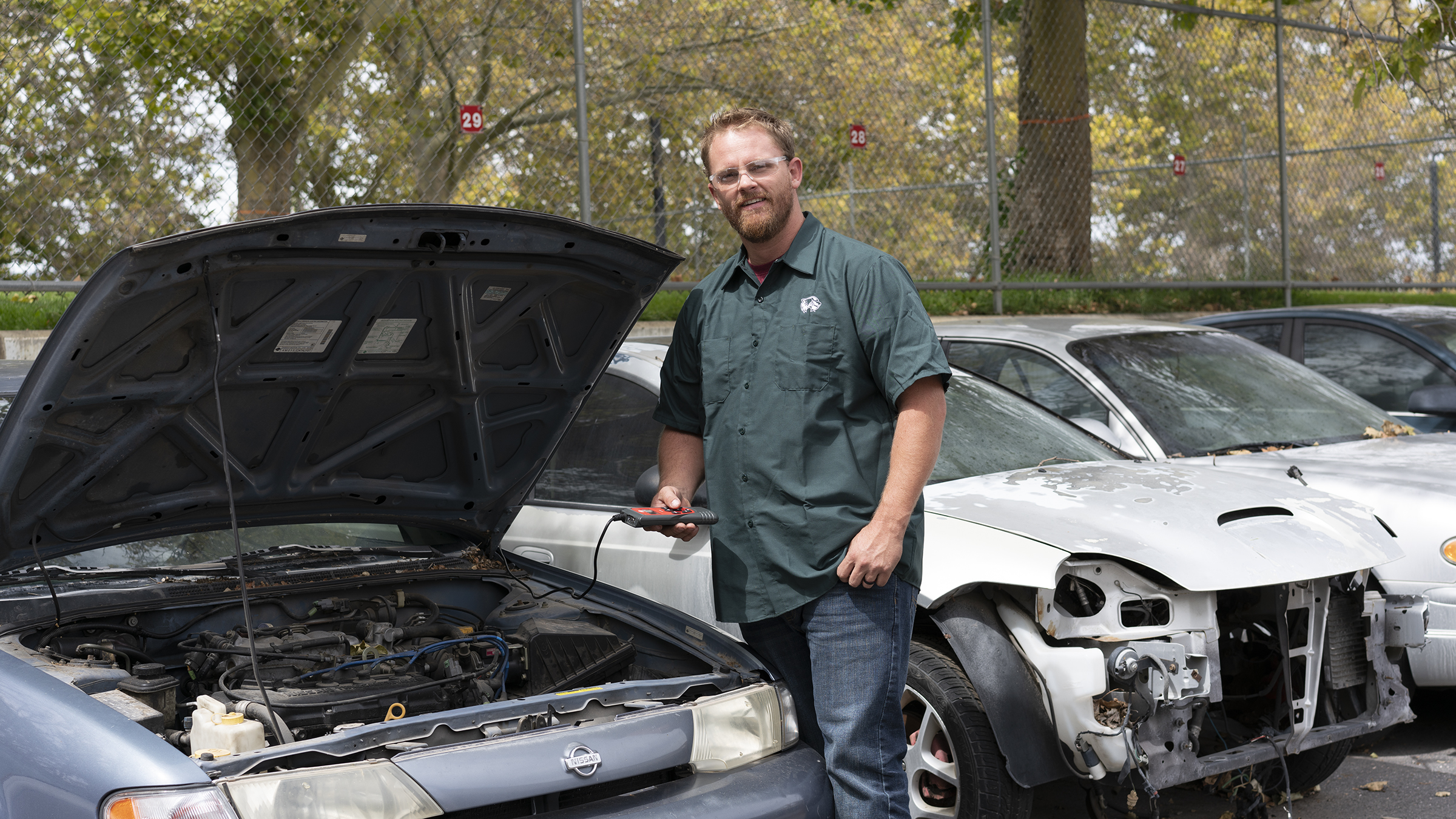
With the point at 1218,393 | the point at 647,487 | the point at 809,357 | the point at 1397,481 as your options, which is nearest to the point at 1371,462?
the point at 1397,481

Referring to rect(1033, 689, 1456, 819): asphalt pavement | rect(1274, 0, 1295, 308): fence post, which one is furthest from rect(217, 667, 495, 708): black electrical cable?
rect(1274, 0, 1295, 308): fence post

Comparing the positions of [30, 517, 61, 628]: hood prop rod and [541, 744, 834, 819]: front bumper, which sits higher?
[30, 517, 61, 628]: hood prop rod

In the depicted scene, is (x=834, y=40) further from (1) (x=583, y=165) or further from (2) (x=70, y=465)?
(2) (x=70, y=465)

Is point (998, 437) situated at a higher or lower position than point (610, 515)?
higher

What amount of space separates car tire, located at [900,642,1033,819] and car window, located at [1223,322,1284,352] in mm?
5093

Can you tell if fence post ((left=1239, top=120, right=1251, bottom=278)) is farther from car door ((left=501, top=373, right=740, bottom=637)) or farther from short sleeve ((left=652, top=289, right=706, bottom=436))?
short sleeve ((left=652, top=289, right=706, bottom=436))

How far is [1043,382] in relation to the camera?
19.6 ft

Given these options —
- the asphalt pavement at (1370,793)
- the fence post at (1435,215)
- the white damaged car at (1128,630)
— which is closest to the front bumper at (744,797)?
the white damaged car at (1128,630)

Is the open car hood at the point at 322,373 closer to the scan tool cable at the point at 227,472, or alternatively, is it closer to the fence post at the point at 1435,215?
the scan tool cable at the point at 227,472

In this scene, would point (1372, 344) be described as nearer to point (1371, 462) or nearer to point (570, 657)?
point (1371, 462)

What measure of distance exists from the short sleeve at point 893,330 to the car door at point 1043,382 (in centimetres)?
272

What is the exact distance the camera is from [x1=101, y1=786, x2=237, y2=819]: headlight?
225 centimetres

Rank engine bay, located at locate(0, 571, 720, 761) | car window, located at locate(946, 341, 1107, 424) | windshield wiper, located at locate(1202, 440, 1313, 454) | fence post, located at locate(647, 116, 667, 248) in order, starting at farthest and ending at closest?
fence post, located at locate(647, 116, 667, 248) → car window, located at locate(946, 341, 1107, 424) → windshield wiper, located at locate(1202, 440, 1313, 454) → engine bay, located at locate(0, 571, 720, 761)

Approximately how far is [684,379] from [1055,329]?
3399 mm
